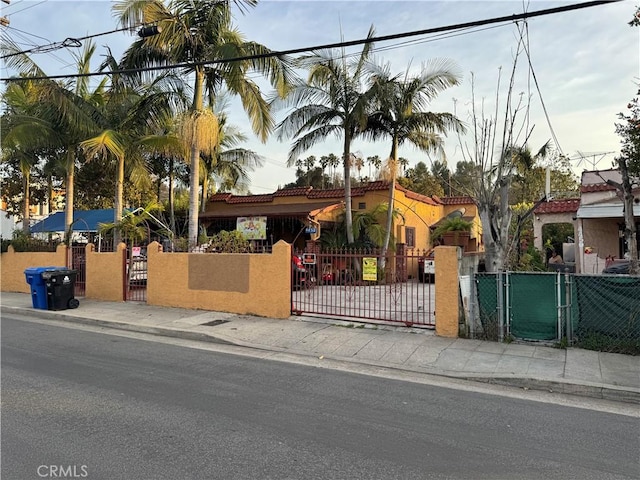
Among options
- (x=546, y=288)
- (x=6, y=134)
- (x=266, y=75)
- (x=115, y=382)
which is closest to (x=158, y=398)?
(x=115, y=382)

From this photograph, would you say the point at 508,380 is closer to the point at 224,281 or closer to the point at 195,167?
the point at 224,281

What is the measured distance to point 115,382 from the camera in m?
5.81

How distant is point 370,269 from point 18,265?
14301 mm

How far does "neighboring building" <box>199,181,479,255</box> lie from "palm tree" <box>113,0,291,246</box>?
517 centimetres

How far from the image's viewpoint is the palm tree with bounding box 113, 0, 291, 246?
504 inches

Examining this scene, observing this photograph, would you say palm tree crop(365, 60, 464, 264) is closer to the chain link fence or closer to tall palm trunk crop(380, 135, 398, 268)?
tall palm trunk crop(380, 135, 398, 268)

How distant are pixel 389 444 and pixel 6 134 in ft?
54.3

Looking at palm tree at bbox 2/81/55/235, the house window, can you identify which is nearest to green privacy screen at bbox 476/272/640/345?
the house window

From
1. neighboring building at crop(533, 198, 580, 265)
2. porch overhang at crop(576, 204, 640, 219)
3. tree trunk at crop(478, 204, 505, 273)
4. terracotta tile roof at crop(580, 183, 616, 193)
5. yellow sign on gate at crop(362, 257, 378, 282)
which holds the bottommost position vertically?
yellow sign on gate at crop(362, 257, 378, 282)

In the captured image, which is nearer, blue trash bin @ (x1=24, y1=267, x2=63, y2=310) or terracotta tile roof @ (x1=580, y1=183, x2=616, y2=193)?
blue trash bin @ (x1=24, y1=267, x2=63, y2=310)

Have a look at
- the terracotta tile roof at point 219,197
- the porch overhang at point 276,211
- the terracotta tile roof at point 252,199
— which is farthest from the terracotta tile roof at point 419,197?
the terracotta tile roof at point 219,197

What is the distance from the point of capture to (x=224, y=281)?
11.4 meters

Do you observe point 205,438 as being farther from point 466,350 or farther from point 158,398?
point 466,350

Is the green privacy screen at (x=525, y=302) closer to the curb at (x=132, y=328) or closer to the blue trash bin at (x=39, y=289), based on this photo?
the curb at (x=132, y=328)
